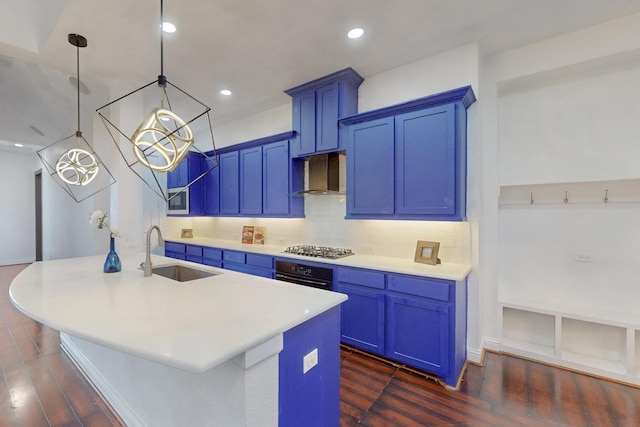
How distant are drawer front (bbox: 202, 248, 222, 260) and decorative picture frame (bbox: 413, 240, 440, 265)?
2.73m

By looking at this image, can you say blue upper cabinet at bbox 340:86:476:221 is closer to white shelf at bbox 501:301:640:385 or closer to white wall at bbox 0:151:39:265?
white shelf at bbox 501:301:640:385

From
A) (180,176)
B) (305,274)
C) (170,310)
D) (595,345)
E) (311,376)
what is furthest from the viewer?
(180,176)

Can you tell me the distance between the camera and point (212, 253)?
4.21 metres

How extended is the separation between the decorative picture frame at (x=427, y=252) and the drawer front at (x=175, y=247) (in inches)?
147

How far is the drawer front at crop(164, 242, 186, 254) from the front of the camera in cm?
471

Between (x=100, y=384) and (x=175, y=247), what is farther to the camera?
(x=175, y=247)

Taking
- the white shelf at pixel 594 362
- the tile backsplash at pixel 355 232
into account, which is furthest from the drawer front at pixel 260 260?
the white shelf at pixel 594 362

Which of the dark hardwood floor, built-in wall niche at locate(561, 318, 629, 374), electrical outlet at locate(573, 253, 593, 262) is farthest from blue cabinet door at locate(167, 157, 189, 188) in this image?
built-in wall niche at locate(561, 318, 629, 374)

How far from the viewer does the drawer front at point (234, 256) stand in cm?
376

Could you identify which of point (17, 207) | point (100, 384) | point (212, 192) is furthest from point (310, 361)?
point (17, 207)

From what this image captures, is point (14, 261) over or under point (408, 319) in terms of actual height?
under

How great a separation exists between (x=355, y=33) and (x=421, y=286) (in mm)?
2210

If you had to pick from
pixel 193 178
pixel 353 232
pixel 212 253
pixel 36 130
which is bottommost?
pixel 212 253

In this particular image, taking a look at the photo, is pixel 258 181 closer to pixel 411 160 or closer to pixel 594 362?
pixel 411 160
